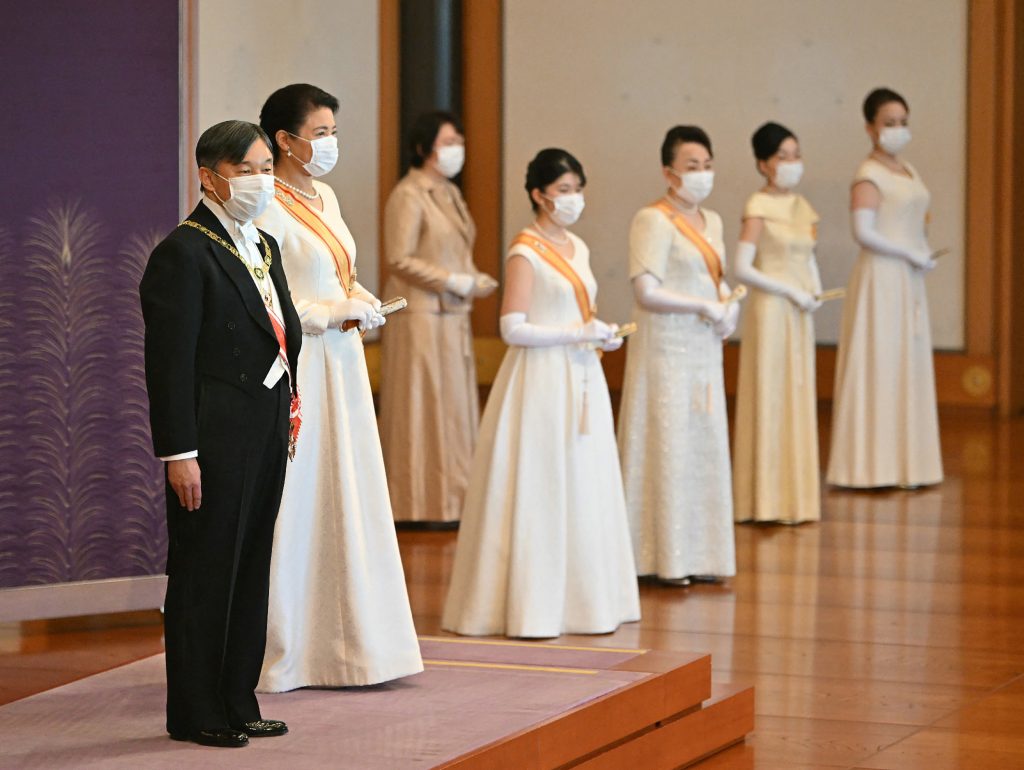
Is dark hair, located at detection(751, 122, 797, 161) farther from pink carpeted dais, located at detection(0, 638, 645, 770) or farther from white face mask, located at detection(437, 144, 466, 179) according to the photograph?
pink carpeted dais, located at detection(0, 638, 645, 770)

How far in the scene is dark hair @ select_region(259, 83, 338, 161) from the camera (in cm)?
430

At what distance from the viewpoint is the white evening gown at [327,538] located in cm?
422

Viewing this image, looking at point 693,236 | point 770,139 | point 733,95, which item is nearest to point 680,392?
point 693,236

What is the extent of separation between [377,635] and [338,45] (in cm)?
758

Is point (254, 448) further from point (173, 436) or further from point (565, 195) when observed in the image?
point (565, 195)

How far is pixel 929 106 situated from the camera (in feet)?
39.2

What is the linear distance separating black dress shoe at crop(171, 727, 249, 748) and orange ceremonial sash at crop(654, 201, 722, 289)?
3.36m

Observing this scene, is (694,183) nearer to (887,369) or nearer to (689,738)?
(689,738)

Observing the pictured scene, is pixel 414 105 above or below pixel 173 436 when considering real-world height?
above

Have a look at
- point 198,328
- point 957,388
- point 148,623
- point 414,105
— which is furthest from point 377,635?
point 957,388

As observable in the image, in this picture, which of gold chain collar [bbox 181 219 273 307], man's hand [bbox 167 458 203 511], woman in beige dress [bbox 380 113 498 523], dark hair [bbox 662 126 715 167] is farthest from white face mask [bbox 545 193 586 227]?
man's hand [bbox 167 458 203 511]

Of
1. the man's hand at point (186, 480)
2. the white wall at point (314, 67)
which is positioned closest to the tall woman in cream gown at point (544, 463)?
the man's hand at point (186, 480)

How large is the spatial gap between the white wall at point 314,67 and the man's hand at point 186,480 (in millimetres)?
5358

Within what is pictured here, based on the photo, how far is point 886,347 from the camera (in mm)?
9055
